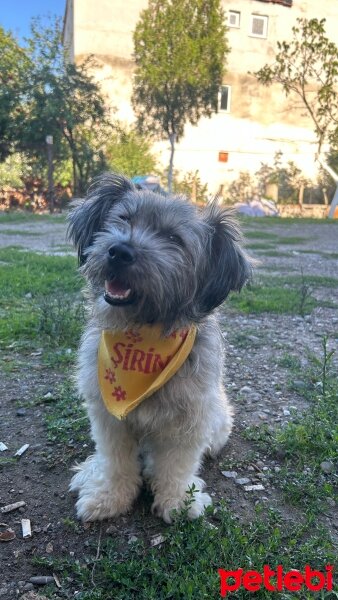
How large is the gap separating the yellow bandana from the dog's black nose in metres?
0.43

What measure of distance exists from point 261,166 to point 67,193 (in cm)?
1012

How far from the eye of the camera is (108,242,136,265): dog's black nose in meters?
2.23

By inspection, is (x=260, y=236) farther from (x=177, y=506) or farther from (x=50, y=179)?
(x=177, y=506)

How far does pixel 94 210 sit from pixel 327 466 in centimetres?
206

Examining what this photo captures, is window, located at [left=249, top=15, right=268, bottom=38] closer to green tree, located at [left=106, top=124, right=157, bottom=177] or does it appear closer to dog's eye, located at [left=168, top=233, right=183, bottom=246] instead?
green tree, located at [left=106, top=124, right=157, bottom=177]

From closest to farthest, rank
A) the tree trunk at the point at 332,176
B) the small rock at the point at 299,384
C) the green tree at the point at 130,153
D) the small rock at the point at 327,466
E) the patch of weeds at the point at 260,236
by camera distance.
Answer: the small rock at the point at 327,466
the small rock at the point at 299,384
the patch of weeds at the point at 260,236
the green tree at the point at 130,153
the tree trunk at the point at 332,176

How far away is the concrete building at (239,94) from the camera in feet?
70.4

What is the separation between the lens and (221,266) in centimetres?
256

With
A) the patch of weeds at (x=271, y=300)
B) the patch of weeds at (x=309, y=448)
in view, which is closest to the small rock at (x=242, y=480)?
the patch of weeds at (x=309, y=448)

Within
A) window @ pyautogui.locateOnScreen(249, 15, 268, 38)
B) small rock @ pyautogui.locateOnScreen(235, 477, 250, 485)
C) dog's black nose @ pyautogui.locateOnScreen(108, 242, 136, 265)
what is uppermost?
window @ pyautogui.locateOnScreen(249, 15, 268, 38)

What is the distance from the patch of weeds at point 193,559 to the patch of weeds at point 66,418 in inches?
38.0

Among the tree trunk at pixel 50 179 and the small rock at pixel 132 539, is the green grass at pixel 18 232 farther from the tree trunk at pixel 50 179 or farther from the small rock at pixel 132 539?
the small rock at pixel 132 539

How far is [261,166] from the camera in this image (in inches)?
979

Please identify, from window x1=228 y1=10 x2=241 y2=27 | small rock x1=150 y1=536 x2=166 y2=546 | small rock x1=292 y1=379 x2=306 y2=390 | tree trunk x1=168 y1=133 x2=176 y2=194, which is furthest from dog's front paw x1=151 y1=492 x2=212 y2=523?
window x1=228 y1=10 x2=241 y2=27
